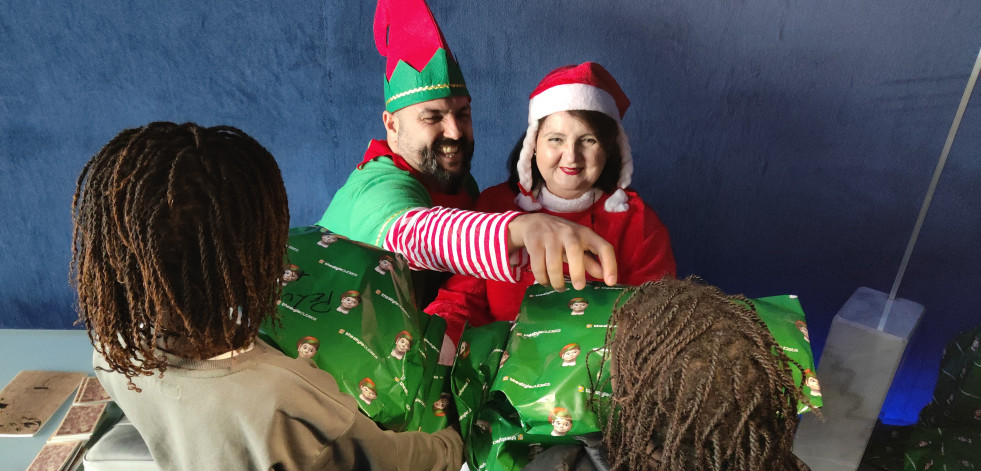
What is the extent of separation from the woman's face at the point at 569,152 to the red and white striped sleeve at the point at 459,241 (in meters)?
0.32

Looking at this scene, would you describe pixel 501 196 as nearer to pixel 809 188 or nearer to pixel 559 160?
pixel 559 160

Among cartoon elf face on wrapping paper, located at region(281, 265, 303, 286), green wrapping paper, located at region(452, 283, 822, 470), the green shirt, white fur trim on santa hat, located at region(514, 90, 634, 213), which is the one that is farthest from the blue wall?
cartoon elf face on wrapping paper, located at region(281, 265, 303, 286)

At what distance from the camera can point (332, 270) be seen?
40.7 inches

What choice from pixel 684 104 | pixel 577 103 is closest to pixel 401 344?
pixel 577 103

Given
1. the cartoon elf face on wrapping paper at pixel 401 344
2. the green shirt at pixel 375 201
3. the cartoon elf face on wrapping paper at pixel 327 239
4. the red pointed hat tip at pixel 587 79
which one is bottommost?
the cartoon elf face on wrapping paper at pixel 401 344

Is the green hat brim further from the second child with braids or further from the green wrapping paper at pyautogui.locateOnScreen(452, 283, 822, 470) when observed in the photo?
the second child with braids

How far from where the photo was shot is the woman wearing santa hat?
3.94ft

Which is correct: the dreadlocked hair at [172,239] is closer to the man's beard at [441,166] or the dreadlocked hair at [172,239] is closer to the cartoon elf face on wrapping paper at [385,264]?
the cartoon elf face on wrapping paper at [385,264]

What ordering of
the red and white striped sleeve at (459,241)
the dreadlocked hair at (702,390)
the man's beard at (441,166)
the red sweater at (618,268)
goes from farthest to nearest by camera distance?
the man's beard at (441,166)
the red sweater at (618,268)
the red and white striped sleeve at (459,241)
the dreadlocked hair at (702,390)

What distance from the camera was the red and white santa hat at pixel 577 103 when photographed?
1195 mm

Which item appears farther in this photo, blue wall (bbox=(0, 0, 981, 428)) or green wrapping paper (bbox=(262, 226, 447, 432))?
blue wall (bbox=(0, 0, 981, 428))

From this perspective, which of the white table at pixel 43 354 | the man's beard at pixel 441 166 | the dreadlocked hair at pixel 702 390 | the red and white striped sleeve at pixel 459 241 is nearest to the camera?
the dreadlocked hair at pixel 702 390

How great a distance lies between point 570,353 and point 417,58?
73 cm

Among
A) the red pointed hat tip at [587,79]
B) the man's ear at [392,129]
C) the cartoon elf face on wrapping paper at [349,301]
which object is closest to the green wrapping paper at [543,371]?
the cartoon elf face on wrapping paper at [349,301]
